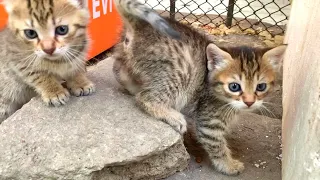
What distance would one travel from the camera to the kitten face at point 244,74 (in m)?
2.80

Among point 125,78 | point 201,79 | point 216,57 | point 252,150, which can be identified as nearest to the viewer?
point 216,57

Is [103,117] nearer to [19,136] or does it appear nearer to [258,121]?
[19,136]

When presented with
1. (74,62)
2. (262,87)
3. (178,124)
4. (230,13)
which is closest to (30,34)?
(74,62)

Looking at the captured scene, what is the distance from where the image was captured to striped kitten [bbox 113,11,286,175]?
2.84 m

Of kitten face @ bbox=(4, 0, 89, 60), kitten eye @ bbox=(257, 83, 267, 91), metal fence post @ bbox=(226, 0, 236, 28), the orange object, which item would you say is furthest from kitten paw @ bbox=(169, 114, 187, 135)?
metal fence post @ bbox=(226, 0, 236, 28)

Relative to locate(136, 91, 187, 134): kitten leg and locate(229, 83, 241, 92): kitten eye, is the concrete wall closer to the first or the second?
locate(229, 83, 241, 92): kitten eye

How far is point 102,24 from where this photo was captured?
4.38 metres

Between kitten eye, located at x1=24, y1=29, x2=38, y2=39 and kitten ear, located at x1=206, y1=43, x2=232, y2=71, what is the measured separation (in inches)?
39.0

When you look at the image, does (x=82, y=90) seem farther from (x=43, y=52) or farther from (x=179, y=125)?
(x=179, y=125)

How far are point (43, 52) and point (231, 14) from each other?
10.3 feet

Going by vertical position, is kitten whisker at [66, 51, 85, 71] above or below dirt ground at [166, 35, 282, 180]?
above

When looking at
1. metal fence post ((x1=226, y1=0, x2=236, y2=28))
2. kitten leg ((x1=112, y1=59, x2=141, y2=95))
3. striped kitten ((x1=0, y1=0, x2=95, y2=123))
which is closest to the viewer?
striped kitten ((x1=0, y1=0, x2=95, y2=123))

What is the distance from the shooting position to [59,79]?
3.07 m

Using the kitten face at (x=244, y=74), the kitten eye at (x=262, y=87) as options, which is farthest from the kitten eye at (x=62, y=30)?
the kitten eye at (x=262, y=87)
